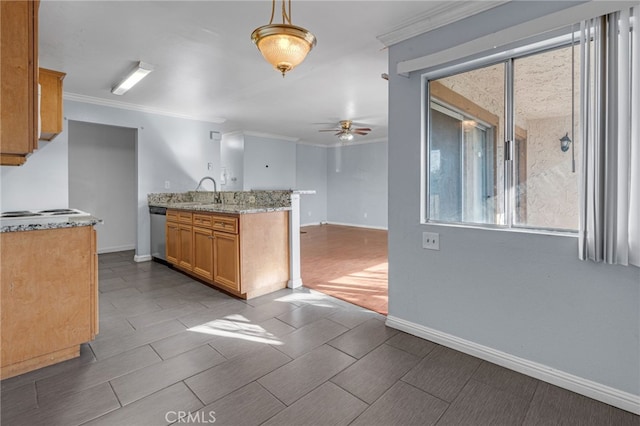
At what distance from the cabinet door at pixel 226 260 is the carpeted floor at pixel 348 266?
0.92m

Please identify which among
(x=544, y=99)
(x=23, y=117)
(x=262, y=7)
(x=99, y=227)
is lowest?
(x=99, y=227)

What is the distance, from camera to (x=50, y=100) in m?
3.22

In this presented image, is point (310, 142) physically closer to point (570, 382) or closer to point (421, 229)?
point (421, 229)

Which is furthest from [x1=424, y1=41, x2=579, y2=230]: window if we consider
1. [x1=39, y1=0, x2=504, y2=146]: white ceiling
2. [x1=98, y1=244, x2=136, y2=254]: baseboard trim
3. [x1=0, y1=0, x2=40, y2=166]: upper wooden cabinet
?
[x1=98, y1=244, x2=136, y2=254]: baseboard trim

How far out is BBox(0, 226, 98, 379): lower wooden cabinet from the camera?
192 centimetres

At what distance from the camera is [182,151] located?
5.52m

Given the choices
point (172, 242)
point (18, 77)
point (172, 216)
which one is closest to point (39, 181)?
point (172, 216)

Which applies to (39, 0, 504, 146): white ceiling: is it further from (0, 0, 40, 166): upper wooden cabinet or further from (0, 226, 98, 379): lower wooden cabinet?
(0, 226, 98, 379): lower wooden cabinet

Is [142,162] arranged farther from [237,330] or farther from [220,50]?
[237,330]

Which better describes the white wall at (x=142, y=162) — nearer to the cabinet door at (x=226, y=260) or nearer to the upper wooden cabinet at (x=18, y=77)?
the cabinet door at (x=226, y=260)

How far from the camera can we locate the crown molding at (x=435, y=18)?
2.09 metres

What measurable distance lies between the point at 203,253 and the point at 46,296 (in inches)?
70.2

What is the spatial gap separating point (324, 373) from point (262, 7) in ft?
8.41

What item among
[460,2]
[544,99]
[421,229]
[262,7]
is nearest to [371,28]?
[460,2]
